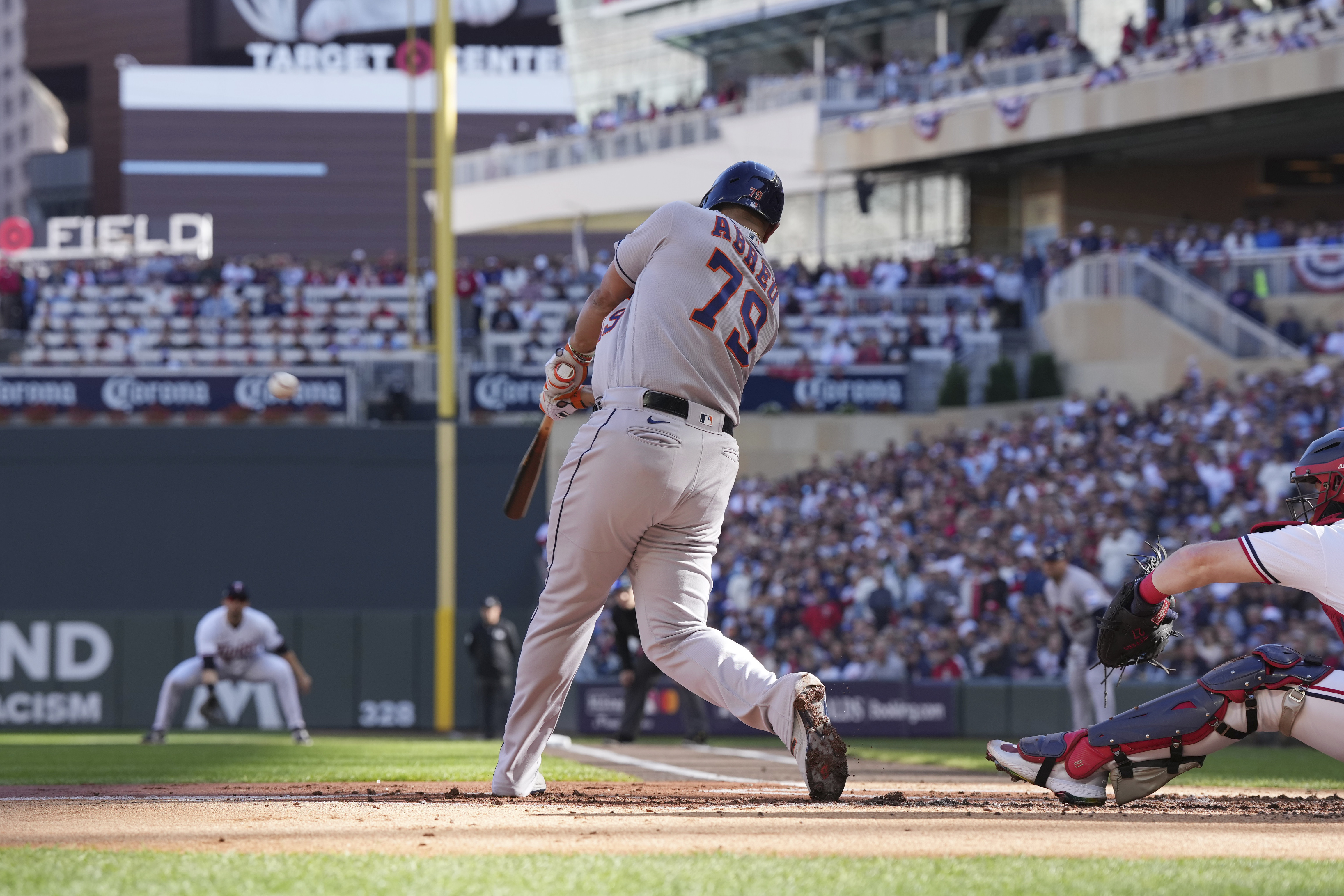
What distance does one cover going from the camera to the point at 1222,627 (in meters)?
15.9

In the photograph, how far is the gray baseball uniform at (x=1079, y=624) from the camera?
13.4 metres

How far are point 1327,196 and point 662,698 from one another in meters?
21.8

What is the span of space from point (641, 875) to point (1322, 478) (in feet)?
8.96

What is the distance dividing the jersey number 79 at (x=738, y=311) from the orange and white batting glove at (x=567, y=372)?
24.7 inches

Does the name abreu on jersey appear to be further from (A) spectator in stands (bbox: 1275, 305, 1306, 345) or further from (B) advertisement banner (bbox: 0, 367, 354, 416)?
(A) spectator in stands (bbox: 1275, 305, 1306, 345)

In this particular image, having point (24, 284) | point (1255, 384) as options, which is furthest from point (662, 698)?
point (24, 284)

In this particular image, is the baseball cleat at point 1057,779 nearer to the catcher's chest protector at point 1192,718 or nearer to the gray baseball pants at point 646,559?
the catcher's chest protector at point 1192,718

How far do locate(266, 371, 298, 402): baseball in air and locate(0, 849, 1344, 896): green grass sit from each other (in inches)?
706

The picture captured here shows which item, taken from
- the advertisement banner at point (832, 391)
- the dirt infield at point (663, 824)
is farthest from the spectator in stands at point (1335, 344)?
the dirt infield at point (663, 824)

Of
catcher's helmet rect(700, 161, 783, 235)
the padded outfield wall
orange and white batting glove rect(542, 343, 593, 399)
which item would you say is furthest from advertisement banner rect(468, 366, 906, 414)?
catcher's helmet rect(700, 161, 783, 235)

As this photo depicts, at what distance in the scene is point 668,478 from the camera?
5.24m

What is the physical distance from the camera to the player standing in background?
44.1 feet

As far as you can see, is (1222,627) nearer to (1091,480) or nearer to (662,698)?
(1091,480)

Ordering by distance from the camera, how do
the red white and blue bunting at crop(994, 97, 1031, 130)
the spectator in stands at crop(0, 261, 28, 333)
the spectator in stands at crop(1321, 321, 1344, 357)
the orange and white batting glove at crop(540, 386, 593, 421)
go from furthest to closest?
the red white and blue bunting at crop(994, 97, 1031, 130)
the spectator in stands at crop(0, 261, 28, 333)
the spectator in stands at crop(1321, 321, 1344, 357)
the orange and white batting glove at crop(540, 386, 593, 421)
